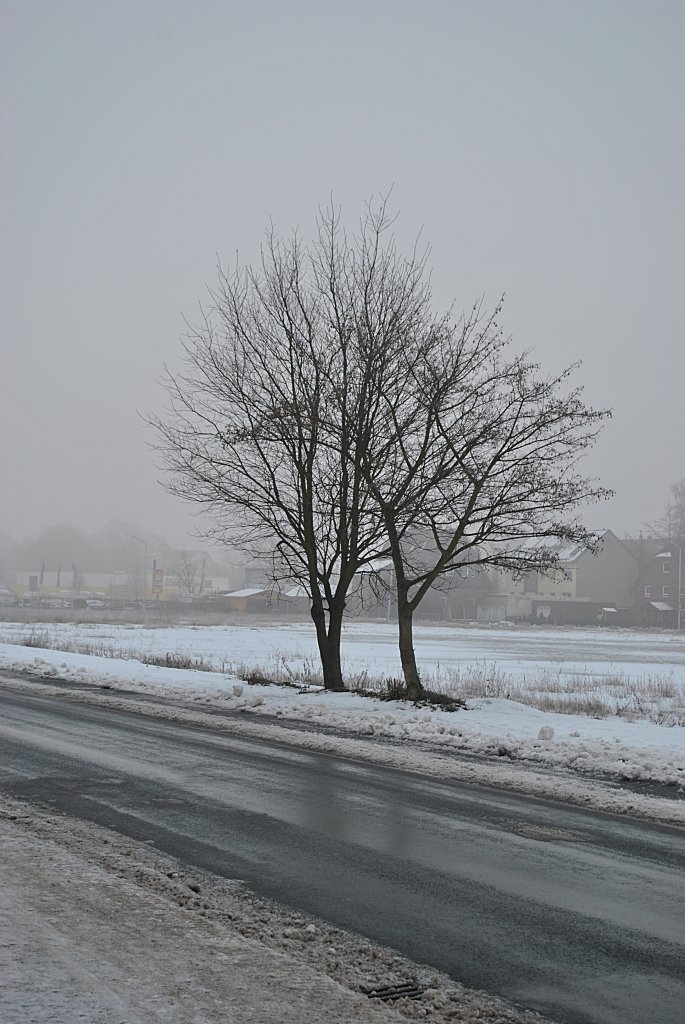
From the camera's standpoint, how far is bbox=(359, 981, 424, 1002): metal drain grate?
5.07 metres

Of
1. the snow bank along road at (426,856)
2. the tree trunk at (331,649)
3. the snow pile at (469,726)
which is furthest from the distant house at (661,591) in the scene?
the snow bank along road at (426,856)

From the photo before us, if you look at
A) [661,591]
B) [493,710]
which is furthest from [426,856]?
[661,591]

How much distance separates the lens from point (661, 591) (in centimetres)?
10594

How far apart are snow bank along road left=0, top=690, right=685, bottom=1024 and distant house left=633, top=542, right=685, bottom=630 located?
96873 millimetres

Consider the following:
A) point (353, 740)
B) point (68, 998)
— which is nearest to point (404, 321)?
point (353, 740)

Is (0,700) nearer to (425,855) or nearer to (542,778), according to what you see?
(542,778)

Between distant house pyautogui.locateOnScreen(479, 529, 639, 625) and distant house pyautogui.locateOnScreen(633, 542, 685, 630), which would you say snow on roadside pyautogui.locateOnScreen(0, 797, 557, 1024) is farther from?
distant house pyautogui.locateOnScreen(479, 529, 639, 625)

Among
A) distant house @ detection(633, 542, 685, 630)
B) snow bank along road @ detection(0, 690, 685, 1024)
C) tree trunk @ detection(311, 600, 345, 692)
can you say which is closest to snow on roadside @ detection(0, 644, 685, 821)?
snow bank along road @ detection(0, 690, 685, 1024)

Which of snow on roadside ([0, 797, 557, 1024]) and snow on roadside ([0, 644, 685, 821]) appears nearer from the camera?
snow on roadside ([0, 797, 557, 1024])

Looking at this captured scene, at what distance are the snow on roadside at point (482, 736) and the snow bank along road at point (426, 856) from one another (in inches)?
36.1

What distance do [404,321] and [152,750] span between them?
35.0 feet

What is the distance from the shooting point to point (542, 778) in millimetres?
11820

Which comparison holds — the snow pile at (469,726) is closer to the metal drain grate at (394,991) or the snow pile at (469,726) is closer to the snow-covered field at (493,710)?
the snow-covered field at (493,710)

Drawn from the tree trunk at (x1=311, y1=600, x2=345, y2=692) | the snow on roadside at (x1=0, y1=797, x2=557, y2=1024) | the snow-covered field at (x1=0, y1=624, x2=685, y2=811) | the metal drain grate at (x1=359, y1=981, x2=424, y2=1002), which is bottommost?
the snow-covered field at (x1=0, y1=624, x2=685, y2=811)
